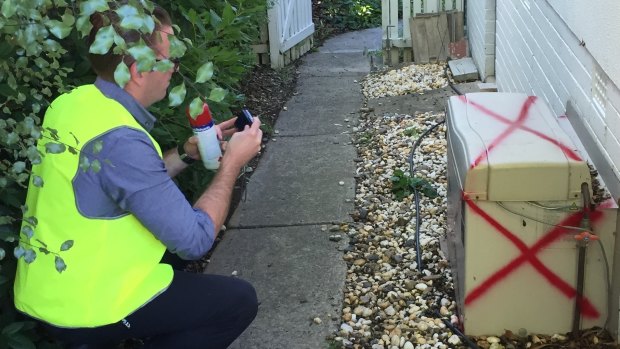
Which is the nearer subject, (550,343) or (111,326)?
(111,326)

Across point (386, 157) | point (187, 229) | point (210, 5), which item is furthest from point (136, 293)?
point (386, 157)

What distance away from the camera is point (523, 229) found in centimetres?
314

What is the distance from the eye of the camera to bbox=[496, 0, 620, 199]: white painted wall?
3.19 meters

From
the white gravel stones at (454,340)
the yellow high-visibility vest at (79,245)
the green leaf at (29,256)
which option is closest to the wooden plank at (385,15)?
the white gravel stones at (454,340)

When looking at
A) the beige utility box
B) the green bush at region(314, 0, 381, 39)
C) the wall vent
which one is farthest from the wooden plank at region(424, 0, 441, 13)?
the beige utility box

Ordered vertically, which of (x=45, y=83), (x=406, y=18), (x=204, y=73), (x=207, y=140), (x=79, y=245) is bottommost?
(x=406, y=18)

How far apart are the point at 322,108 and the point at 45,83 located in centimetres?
522

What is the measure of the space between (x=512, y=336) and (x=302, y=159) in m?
3.03

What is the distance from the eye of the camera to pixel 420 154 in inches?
233

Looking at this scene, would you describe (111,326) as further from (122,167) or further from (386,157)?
(386,157)

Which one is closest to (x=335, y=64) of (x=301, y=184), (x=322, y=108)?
(x=322, y=108)

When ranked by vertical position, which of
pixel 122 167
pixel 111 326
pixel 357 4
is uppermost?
pixel 122 167

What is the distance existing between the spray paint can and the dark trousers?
0.41m

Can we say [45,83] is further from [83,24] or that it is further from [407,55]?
[407,55]
